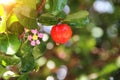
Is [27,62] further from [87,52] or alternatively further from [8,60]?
[87,52]

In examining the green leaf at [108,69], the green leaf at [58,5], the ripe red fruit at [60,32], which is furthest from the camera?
the green leaf at [108,69]

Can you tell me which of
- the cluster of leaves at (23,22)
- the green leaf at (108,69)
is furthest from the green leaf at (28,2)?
the green leaf at (108,69)

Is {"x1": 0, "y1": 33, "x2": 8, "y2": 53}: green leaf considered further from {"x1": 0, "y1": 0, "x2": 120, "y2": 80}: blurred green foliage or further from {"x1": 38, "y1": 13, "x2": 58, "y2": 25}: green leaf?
{"x1": 0, "y1": 0, "x2": 120, "y2": 80}: blurred green foliage

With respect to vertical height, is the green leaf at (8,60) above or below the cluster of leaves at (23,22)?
below

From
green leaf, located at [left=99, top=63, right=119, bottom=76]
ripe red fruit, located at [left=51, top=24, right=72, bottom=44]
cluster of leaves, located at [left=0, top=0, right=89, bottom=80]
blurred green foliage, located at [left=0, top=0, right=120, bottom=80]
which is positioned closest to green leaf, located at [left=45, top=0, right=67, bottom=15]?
cluster of leaves, located at [left=0, top=0, right=89, bottom=80]

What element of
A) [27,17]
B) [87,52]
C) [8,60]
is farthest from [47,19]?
[87,52]

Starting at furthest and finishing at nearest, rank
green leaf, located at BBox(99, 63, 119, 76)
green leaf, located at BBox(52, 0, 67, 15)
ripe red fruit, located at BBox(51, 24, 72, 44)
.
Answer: green leaf, located at BBox(99, 63, 119, 76) < ripe red fruit, located at BBox(51, 24, 72, 44) < green leaf, located at BBox(52, 0, 67, 15)

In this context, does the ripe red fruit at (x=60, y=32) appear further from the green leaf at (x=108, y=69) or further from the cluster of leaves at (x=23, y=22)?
the green leaf at (x=108, y=69)

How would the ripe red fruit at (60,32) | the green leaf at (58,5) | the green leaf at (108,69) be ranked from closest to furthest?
the green leaf at (58,5) < the ripe red fruit at (60,32) < the green leaf at (108,69)

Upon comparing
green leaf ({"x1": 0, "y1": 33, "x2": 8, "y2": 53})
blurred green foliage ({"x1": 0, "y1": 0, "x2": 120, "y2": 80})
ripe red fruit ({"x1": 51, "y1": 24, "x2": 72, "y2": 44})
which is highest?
blurred green foliage ({"x1": 0, "y1": 0, "x2": 120, "y2": 80})

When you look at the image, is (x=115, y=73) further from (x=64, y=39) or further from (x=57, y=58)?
(x=64, y=39)
